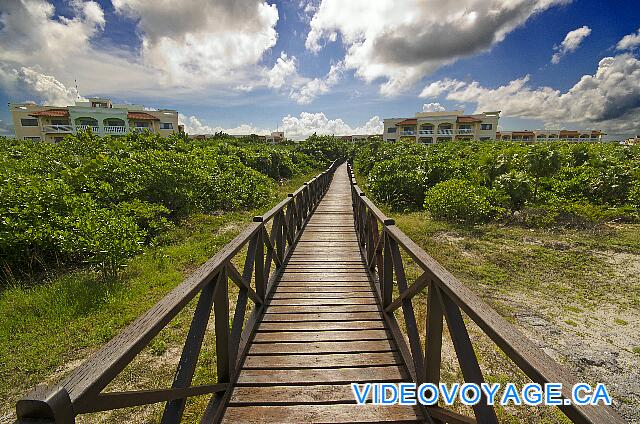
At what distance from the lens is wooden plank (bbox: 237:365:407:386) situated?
2461 millimetres

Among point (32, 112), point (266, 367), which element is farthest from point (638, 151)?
point (32, 112)

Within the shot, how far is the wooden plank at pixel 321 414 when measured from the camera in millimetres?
2129

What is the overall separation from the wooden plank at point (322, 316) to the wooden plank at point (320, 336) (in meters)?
0.24

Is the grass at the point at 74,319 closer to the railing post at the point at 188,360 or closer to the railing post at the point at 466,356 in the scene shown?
the railing post at the point at 188,360

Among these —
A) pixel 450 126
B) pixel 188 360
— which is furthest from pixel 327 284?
pixel 450 126

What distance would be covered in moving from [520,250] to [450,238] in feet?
5.11

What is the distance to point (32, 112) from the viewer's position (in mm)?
36219

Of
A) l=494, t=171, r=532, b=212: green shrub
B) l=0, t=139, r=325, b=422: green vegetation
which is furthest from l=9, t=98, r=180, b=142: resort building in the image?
l=494, t=171, r=532, b=212: green shrub

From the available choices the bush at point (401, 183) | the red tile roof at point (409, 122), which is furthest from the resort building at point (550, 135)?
the bush at point (401, 183)

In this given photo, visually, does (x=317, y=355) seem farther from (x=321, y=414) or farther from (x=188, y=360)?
(x=188, y=360)

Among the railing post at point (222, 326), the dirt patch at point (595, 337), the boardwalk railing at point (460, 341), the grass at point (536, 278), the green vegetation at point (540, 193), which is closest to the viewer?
the boardwalk railing at point (460, 341)

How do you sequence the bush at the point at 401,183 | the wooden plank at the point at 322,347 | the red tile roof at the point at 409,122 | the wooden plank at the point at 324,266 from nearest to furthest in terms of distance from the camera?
1. the wooden plank at the point at 322,347
2. the wooden plank at the point at 324,266
3. the bush at the point at 401,183
4. the red tile roof at the point at 409,122

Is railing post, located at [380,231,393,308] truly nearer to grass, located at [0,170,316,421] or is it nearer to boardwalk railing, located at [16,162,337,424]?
boardwalk railing, located at [16,162,337,424]

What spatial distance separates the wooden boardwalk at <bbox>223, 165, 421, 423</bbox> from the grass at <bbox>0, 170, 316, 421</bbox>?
969 mm
